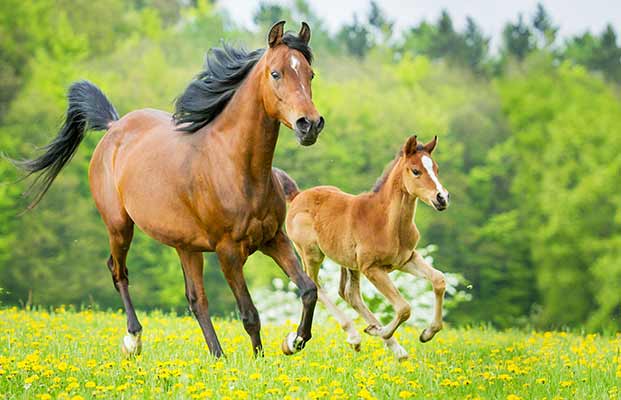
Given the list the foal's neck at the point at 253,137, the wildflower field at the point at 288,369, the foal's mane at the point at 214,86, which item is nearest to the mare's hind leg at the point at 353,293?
the wildflower field at the point at 288,369

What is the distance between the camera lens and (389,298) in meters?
7.90

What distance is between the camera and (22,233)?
3344cm

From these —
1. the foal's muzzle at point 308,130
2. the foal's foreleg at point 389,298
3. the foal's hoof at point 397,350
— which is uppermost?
the foal's muzzle at point 308,130

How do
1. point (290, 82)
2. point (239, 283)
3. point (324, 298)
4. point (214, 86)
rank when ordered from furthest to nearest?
point (324, 298)
point (214, 86)
point (239, 283)
point (290, 82)

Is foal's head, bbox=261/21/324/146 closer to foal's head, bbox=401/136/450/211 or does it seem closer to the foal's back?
foal's head, bbox=401/136/450/211

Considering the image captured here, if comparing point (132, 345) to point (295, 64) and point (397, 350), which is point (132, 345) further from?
point (295, 64)

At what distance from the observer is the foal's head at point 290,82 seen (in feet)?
20.0

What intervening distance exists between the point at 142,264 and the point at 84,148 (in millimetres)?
5933

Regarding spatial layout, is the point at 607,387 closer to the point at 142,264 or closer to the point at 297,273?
the point at 297,273

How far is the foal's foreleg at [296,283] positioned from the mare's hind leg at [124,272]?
1.51m

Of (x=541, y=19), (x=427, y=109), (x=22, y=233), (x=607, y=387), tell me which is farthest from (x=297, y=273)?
(x=541, y=19)

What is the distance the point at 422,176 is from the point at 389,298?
1.04 metres

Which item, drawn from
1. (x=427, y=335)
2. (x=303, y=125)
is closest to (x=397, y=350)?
(x=427, y=335)

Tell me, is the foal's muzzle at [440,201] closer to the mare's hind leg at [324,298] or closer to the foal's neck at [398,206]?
the foal's neck at [398,206]
